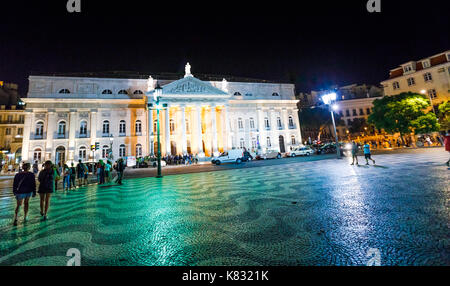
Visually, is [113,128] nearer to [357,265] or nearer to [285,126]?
[285,126]

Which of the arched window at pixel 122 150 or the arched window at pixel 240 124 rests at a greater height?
the arched window at pixel 240 124

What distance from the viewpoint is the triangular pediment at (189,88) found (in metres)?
28.9

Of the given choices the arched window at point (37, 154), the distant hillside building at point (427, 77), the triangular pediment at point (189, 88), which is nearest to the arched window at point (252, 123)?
the triangular pediment at point (189, 88)

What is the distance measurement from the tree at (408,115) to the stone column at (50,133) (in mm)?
50432

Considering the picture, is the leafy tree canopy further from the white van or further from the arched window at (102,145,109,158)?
the arched window at (102,145,109,158)

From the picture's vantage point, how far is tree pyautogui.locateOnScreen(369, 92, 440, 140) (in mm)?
24672

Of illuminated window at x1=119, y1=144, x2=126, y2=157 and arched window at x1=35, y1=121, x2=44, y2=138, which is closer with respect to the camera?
arched window at x1=35, y1=121, x2=44, y2=138

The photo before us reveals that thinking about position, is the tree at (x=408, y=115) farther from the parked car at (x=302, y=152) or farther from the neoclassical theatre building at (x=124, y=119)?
the neoclassical theatre building at (x=124, y=119)

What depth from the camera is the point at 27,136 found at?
27.1 metres

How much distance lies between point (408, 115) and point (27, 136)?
182 feet

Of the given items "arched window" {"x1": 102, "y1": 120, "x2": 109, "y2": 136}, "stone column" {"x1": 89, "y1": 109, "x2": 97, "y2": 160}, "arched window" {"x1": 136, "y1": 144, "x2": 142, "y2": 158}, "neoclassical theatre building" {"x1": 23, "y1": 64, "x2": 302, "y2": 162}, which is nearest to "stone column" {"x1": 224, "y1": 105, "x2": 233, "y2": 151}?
"neoclassical theatre building" {"x1": 23, "y1": 64, "x2": 302, "y2": 162}

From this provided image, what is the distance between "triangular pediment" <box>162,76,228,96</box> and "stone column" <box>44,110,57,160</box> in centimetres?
1769

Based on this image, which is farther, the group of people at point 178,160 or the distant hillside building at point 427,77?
the distant hillside building at point 427,77
